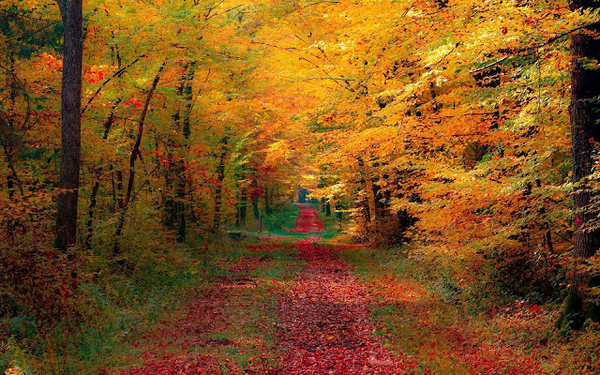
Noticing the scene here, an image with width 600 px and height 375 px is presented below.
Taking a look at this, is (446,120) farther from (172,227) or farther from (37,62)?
(172,227)

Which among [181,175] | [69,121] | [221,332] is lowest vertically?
[221,332]

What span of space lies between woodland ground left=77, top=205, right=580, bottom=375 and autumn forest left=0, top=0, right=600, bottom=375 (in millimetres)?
58

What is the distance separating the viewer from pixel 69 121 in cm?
887

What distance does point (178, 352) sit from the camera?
7742mm

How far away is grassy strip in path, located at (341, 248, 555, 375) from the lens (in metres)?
7.06

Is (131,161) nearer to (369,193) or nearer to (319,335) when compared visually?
(319,335)

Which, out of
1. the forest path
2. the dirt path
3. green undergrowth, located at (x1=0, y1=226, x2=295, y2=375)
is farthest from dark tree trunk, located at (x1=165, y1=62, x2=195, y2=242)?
the dirt path

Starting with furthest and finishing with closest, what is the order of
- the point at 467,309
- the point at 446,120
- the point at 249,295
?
the point at 249,295 → the point at 446,120 → the point at 467,309

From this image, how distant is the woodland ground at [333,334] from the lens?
717cm

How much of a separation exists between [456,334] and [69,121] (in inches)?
369

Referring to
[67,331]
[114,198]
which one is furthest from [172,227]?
[67,331]

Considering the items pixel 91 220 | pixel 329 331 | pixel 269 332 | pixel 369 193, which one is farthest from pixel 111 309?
pixel 369 193

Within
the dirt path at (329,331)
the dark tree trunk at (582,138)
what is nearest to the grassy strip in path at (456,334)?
the dirt path at (329,331)

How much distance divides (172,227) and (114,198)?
19.5 feet
